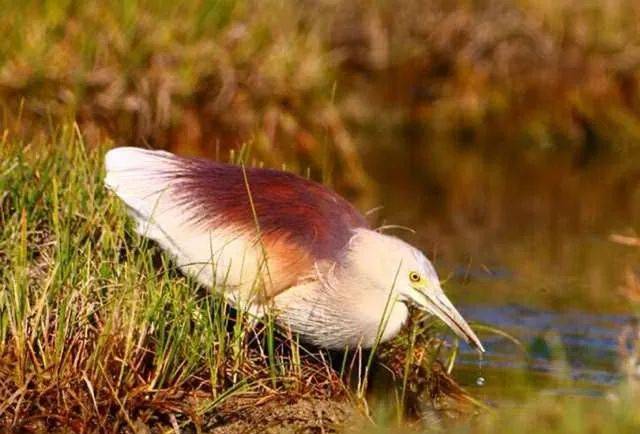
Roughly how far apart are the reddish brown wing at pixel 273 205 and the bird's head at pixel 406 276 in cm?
15

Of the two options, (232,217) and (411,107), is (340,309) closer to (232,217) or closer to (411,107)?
(232,217)

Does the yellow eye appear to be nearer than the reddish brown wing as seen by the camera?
Yes

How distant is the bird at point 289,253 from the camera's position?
6043 mm

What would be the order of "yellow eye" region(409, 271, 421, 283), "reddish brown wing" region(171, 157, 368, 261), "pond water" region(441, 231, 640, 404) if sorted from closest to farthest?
"yellow eye" region(409, 271, 421, 283), "reddish brown wing" region(171, 157, 368, 261), "pond water" region(441, 231, 640, 404)

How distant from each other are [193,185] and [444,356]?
146cm

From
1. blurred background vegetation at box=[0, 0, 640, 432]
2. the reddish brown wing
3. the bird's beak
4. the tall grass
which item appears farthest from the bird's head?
blurred background vegetation at box=[0, 0, 640, 432]

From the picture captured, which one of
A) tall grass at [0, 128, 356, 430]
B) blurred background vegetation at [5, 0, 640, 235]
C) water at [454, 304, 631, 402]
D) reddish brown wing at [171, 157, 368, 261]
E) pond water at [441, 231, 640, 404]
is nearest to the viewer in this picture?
tall grass at [0, 128, 356, 430]

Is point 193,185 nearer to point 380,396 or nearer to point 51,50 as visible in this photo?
point 380,396

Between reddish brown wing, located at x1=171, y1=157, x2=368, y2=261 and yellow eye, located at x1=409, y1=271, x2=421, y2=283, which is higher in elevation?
reddish brown wing, located at x1=171, y1=157, x2=368, y2=261

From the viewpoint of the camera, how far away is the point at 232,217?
6.29 metres

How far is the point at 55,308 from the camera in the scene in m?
5.93

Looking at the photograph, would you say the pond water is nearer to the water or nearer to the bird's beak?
the water

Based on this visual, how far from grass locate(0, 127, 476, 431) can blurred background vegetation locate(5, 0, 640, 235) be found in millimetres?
917

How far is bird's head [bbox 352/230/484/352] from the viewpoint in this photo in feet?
19.8
